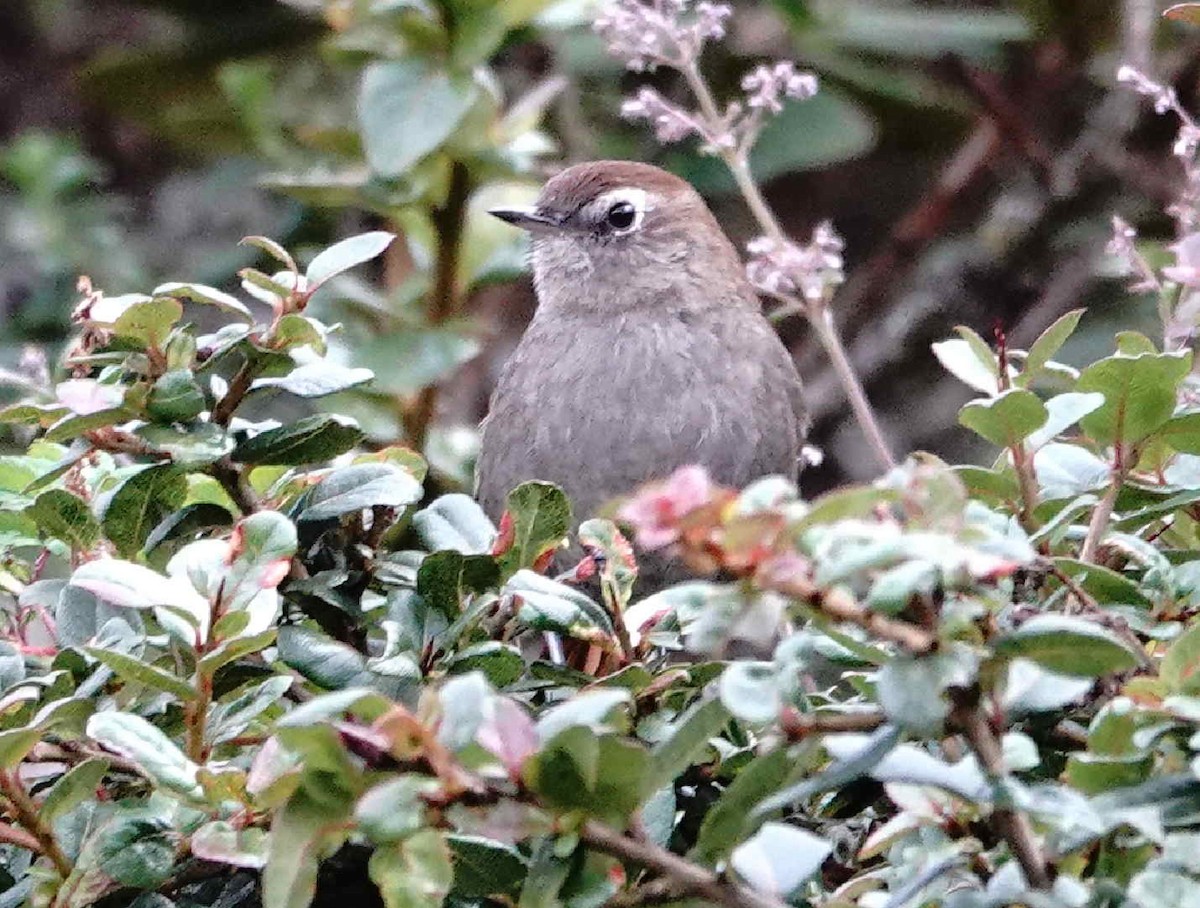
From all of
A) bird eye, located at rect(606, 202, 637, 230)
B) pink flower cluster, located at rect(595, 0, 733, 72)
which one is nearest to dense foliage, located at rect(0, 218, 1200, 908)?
pink flower cluster, located at rect(595, 0, 733, 72)

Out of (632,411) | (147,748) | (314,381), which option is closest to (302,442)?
(314,381)

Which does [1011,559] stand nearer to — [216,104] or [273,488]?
[273,488]

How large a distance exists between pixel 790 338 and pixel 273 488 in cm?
332

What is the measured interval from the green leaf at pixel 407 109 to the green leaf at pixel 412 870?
2.09m

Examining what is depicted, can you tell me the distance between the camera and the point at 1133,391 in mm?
1526

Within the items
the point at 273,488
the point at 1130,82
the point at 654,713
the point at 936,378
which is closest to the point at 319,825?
the point at 654,713

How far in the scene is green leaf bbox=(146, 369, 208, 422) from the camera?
1.47 metres

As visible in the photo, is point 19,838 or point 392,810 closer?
point 392,810

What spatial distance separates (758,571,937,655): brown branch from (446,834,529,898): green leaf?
0.33 meters

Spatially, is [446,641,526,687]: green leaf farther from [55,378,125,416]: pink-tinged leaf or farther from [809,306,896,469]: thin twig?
[809,306,896,469]: thin twig

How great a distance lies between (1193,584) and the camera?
1.45 meters

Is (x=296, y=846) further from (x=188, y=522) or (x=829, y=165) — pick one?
(x=829, y=165)

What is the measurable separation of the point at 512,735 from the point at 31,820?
1.49ft

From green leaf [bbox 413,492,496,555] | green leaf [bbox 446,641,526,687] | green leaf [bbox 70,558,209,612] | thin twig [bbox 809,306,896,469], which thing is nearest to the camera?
green leaf [bbox 70,558,209,612]
